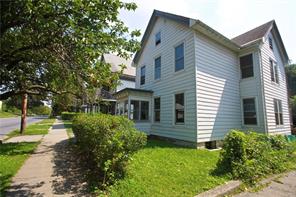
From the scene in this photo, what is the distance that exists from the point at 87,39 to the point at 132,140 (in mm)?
2747

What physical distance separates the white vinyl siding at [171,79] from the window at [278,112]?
6.79 meters

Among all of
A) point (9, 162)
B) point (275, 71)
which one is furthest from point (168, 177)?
point (275, 71)

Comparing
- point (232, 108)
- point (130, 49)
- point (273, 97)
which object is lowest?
point (232, 108)

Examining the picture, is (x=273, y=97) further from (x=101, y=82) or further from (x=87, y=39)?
(x=87, y=39)

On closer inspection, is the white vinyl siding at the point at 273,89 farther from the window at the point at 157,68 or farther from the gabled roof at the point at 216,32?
the window at the point at 157,68

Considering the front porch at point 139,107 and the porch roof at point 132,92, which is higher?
the porch roof at point 132,92

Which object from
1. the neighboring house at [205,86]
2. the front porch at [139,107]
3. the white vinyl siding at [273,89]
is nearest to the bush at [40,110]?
the front porch at [139,107]

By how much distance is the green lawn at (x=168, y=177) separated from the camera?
4445 mm

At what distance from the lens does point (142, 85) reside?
15.9 metres

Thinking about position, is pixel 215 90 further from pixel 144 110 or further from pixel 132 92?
pixel 132 92

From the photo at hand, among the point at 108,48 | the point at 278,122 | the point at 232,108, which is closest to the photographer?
the point at 108,48

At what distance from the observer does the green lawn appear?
4445mm

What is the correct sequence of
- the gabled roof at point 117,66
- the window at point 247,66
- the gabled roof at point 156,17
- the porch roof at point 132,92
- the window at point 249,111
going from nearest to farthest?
the gabled roof at point 156,17 < the window at point 249,111 < the window at point 247,66 < the porch roof at point 132,92 < the gabled roof at point 117,66

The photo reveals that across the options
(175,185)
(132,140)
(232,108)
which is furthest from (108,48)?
(232,108)
